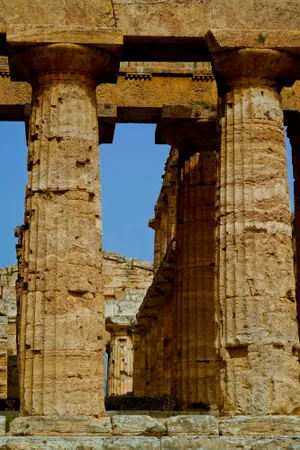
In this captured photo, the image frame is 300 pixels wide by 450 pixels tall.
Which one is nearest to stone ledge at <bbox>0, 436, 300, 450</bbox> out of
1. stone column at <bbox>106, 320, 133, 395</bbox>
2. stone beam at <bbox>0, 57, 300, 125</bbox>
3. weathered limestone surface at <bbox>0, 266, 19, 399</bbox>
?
stone beam at <bbox>0, 57, 300, 125</bbox>

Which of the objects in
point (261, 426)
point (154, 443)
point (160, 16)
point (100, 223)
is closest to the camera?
point (154, 443)

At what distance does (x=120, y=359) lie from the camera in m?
49.3

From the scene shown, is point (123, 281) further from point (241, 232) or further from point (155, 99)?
point (241, 232)

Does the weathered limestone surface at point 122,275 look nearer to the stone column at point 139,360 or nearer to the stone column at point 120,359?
the stone column at point 120,359

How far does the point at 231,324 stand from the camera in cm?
2239

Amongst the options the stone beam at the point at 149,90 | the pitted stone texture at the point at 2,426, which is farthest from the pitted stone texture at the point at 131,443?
the stone beam at the point at 149,90

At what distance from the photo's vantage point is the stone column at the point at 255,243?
72.0 ft

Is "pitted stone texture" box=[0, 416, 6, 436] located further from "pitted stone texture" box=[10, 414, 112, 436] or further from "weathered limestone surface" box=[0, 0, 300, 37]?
"weathered limestone surface" box=[0, 0, 300, 37]

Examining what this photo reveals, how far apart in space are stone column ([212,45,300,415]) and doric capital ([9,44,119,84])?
7.45 feet

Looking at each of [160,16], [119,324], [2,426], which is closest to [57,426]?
[2,426]

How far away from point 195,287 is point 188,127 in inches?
156

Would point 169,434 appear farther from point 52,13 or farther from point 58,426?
point 52,13

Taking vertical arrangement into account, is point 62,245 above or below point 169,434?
above

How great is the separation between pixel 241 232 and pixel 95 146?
11.2 feet
